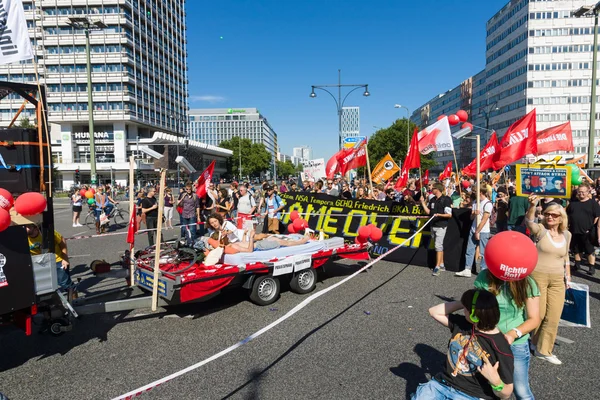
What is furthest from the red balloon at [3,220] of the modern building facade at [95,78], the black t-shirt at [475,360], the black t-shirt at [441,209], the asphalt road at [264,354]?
the modern building facade at [95,78]

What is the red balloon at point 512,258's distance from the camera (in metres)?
2.64

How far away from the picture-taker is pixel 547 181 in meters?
6.70

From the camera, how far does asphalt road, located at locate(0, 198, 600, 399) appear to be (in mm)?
3758

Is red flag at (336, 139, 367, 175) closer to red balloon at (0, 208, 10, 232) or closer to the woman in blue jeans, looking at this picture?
the woman in blue jeans

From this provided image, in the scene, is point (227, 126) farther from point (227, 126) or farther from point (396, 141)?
point (396, 141)

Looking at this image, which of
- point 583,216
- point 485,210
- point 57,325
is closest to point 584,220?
point 583,216

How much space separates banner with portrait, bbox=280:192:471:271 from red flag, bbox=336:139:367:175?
2.35 m

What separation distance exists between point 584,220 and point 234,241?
21.9 ft

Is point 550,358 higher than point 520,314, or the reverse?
point 520,314

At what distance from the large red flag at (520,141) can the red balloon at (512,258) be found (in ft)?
24.5

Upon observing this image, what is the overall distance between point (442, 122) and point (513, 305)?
7206mm

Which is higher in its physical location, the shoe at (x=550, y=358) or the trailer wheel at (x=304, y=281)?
the trailer wheel at (x=304, y=281)

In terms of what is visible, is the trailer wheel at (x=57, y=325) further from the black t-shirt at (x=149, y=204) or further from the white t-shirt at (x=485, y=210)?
the black t-shirt at (x=149, y=204)

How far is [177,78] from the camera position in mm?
80688
